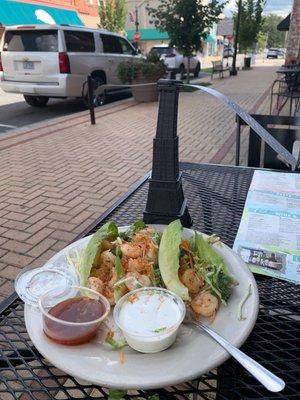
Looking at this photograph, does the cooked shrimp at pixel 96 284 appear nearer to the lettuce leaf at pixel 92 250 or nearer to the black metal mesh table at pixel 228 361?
the lettuce leaf at pixel 92 250

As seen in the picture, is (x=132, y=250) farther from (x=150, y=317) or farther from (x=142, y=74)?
(x=142, y=74)

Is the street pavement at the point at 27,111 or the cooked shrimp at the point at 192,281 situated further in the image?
the street pavement at the point at 27,111

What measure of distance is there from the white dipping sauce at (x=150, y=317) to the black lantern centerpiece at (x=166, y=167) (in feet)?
1.97

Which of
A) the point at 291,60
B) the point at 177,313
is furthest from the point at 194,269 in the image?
the point at 291,60

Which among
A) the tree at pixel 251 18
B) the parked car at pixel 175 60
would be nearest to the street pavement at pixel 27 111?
the parked car at pixel 175 60

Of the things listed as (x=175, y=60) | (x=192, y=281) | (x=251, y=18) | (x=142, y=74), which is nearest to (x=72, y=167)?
(x=192, y=281)

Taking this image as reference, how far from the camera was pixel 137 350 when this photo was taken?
34.4 inches

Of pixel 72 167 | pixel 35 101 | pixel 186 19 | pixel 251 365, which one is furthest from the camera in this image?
pixel 186 19

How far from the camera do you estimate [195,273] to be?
1.06m

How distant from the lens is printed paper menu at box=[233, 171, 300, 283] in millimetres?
1304

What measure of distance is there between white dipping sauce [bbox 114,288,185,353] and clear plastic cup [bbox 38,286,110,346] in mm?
60

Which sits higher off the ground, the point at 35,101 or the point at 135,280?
the point at 135,280

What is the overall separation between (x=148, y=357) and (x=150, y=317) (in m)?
0.10

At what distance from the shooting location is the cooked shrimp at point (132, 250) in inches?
43.9
